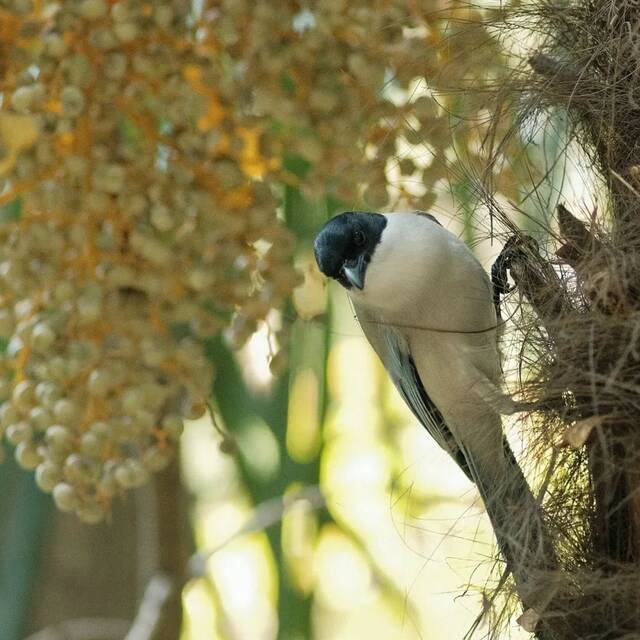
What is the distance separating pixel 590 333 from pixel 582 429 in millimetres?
50

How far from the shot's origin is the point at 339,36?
0.77 m

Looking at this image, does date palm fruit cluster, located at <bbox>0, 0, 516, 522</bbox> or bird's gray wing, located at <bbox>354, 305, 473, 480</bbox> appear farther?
bird's gray wing, located at <bbox>354, 305, 473, 480</bbox>

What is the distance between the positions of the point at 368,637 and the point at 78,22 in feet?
3.10

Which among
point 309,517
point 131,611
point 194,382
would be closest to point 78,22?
point 194,382

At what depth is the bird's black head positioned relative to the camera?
0.95 m

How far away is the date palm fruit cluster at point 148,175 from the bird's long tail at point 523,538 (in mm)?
212

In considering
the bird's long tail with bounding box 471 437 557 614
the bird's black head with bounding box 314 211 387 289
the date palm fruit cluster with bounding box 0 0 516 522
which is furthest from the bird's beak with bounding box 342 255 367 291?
the bird's long tail with bounding box 471 437 557 614

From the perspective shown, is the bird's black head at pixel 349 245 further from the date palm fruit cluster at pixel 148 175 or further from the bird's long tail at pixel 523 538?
the bird's long tail at pixel 523 538

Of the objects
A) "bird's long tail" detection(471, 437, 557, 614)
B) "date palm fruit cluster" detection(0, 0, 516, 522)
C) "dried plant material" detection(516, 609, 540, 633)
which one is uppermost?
"date palm fruit cluster" detection(0, 0, 516, 522)

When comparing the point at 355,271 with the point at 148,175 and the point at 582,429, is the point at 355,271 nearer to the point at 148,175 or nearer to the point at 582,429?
the point at 148,175

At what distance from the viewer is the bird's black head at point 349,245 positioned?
3.11 ft

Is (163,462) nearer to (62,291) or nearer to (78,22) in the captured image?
(62,291)

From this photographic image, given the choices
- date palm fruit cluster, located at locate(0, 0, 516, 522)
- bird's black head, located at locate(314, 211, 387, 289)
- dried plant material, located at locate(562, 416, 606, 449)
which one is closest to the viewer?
dried plant material, located at locate(562, 416, 606, 449)

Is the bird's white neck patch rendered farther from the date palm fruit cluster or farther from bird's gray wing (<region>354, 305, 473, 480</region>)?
the date palm fruit cluster
